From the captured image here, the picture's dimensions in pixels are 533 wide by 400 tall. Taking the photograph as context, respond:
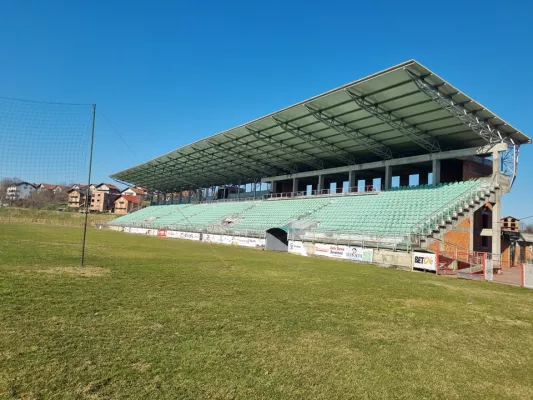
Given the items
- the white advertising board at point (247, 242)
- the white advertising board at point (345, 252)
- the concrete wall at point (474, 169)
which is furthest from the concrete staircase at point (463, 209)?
the white advertising board at point (247, 242)

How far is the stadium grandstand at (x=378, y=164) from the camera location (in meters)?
22.0

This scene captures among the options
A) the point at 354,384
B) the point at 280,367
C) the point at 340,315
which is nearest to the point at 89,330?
the point at 280,367

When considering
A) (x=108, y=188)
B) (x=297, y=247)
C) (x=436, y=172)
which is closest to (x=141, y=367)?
(x=297, y=247)

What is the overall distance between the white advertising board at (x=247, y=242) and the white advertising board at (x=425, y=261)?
14.3 meters

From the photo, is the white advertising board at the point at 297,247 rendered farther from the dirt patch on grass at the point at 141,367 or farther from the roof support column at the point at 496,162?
the dirt patch on grass at the point at 141,367

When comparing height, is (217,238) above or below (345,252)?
A: below

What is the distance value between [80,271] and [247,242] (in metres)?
22.1

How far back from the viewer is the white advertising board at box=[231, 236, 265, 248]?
100 ft

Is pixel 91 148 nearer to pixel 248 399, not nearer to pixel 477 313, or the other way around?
pixel 248 399

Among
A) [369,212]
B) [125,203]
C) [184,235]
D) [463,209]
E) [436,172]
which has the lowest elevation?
[184,235]

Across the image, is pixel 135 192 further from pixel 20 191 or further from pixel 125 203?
pixel 20 191

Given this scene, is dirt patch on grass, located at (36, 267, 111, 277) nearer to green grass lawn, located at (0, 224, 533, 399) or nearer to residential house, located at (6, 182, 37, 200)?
green grass lawn, located at (0, 224, 533, 399)

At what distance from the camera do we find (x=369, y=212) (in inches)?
1134

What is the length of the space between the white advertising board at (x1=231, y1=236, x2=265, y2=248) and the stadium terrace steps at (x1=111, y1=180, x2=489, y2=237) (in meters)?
1.05
